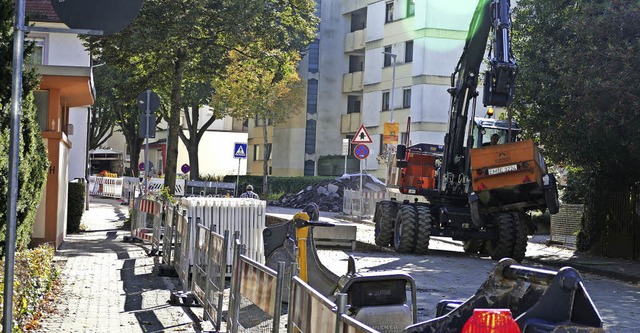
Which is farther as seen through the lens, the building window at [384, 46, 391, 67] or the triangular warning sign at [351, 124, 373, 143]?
the building window at [384, 46, 391, 67]

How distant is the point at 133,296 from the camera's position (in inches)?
577

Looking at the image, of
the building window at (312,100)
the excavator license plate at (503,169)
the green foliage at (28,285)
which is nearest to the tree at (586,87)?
the excavator license plate at (503,169)

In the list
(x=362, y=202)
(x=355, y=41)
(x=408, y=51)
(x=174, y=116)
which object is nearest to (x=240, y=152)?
(x=362, y=202)

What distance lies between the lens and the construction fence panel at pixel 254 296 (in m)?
8.09

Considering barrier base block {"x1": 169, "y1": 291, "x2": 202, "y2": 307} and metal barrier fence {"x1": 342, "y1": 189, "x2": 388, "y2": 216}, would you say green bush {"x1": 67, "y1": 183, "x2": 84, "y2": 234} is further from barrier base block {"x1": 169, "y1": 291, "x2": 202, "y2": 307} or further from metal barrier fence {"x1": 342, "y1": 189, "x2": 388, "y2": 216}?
metal barrier fence {"x1": 342, "y1": 189, "x2": 388, "y2": 216}

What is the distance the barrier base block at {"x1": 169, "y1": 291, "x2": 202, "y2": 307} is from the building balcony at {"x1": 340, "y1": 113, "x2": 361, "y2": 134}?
56.6 meters

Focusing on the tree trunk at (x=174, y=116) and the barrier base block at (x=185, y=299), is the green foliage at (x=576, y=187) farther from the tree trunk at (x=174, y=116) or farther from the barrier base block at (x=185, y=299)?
the barrier base block at (x=185, y=299)

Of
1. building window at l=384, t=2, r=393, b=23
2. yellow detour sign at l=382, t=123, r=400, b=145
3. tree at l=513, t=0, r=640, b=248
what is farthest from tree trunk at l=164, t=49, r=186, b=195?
building window at l=384, t=2, r=393, b=23

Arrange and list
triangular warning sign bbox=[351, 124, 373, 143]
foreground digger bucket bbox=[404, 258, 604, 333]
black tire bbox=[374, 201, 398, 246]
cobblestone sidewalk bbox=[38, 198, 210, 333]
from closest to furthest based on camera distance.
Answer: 1. foreground digger bucket bbox=[404, 258, 604, 333]
2. cobblestone sidewalk bbox=[38, 198, 210, 333]
3. black tire bbox=[374, 201, 398, 246]
4. triangular warning sign bbox=[351, 124, 373, 143]

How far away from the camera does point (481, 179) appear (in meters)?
24.9

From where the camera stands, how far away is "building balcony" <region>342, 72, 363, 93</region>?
70.1 metres

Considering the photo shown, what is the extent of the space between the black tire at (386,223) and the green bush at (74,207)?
7268 mm

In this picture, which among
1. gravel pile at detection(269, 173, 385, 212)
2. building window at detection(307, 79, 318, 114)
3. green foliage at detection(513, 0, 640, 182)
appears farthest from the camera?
building window at detection(307, 79, 318, 114)

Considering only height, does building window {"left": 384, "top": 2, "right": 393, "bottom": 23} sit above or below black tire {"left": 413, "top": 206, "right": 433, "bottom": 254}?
above
